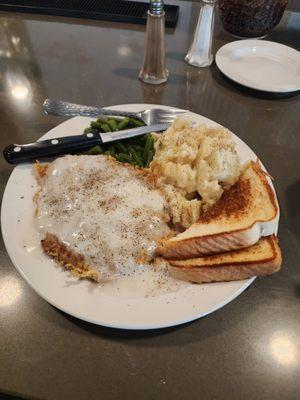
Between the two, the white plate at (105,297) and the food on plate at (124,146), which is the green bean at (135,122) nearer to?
the food on plate at (124,146)

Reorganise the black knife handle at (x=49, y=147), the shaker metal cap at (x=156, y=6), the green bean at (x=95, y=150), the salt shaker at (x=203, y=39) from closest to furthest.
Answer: the black knife handle at (x=49, y=147)
the green bean at (x=95, y=150)
the shaker metal cap at (x=156, y=6)
the salt shaker at (x=203, y=39)

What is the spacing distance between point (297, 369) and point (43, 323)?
90 cm

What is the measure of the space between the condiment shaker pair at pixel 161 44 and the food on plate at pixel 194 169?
87 cm

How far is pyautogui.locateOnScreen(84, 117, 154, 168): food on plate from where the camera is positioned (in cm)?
173

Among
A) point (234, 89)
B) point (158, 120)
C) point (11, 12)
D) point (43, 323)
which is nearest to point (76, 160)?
point (158, 120)

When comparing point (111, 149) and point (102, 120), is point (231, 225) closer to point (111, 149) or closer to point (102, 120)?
point (111, 149)

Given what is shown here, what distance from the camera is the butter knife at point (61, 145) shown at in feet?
5.22

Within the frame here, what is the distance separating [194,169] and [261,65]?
1.38 metres

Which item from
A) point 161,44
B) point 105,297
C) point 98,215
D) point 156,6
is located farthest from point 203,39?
point 105,297

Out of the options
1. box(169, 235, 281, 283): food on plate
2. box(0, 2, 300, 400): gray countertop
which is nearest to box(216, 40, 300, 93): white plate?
box(0, 2, 300, 400): gray countertop

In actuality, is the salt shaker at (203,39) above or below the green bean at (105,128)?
above

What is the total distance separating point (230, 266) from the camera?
3.96 ft

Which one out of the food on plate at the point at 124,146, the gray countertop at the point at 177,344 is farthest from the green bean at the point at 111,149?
the gray countertop at the point at 177,344

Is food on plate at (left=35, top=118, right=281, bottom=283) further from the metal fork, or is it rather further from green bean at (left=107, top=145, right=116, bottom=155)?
the metal fork
